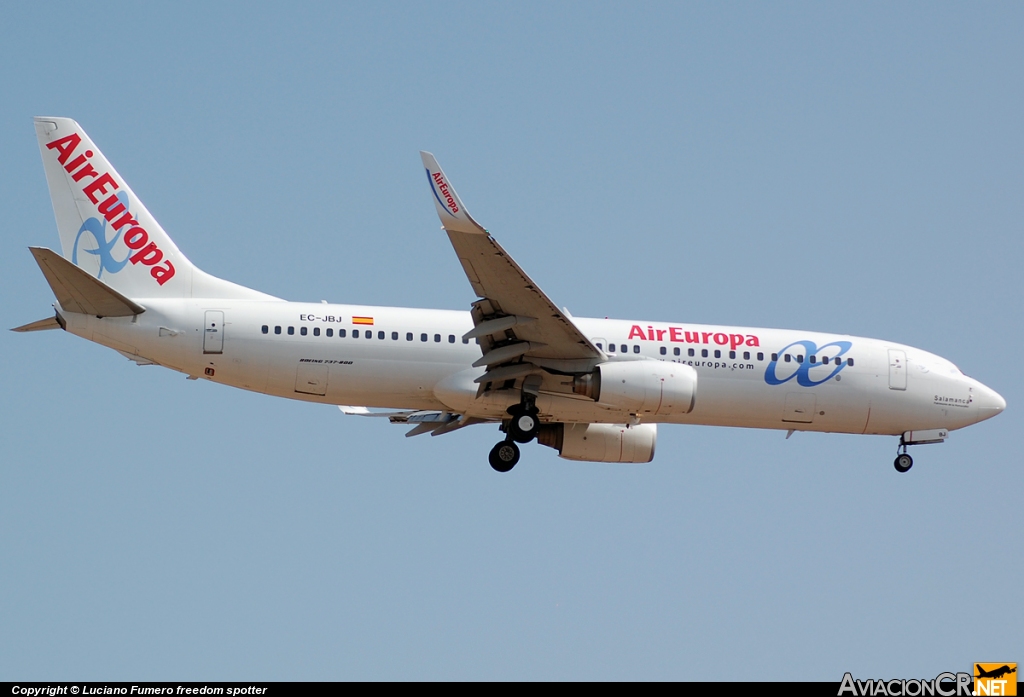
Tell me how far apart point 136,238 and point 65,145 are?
2.79 metres

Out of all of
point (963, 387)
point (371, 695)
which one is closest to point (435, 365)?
point (371, 695)

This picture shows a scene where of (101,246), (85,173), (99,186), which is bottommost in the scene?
(101,246)

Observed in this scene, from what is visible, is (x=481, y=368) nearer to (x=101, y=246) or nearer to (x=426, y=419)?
(x=426, y=419)

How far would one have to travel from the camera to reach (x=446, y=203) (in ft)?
82.5

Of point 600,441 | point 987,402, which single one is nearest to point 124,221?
point 600,441

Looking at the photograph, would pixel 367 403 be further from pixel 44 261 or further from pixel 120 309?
pixel 44 261

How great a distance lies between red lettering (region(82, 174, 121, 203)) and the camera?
30.3 metres

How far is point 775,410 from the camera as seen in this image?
31281 millimetres

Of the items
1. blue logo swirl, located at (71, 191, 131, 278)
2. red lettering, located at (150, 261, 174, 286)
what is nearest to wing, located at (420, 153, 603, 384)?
red lettering, located at (150, 261, 174, 286)

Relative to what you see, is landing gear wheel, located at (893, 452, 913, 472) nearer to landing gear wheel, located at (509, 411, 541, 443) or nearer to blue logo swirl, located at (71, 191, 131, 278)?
landing gear wheel, located at (509, 411, 541, 443)

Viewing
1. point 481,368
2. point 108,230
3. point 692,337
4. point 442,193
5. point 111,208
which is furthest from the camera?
point 692,337

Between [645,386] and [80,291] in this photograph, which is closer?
[80,291]

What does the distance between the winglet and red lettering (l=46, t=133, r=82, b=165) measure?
10215mm

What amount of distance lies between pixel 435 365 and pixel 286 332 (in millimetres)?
3352
